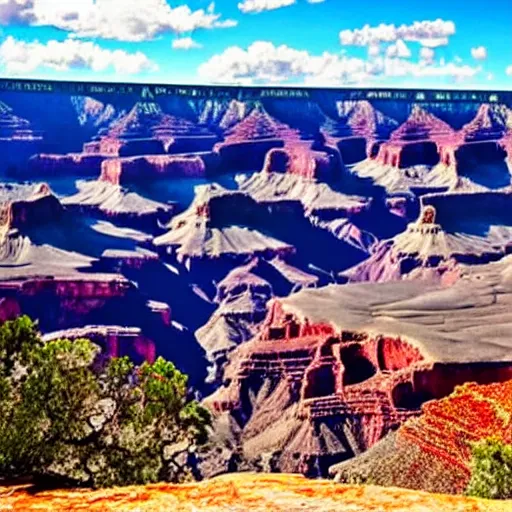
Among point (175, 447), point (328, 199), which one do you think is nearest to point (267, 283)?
point (328, 199)

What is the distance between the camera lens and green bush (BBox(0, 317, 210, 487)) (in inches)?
369

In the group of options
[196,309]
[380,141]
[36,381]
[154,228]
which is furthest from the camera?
[380,141]

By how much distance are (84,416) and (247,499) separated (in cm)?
282

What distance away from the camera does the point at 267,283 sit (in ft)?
148

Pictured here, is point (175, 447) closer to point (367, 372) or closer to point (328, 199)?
point (367, 372)

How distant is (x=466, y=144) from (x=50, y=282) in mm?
35248

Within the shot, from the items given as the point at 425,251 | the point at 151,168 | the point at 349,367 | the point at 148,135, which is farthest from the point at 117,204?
the point at 349,367

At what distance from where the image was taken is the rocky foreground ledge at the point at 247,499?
288 inches

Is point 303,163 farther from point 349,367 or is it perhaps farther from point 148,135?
point 349,367

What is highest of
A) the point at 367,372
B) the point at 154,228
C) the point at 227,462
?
the point at 154,228

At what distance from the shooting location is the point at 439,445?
19297mm

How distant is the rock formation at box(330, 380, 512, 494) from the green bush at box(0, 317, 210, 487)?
8340mm

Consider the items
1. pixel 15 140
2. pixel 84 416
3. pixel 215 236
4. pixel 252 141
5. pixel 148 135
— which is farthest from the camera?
pixel 252 141

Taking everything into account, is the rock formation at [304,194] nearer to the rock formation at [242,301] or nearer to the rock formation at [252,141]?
the rock formation at [252,141]
